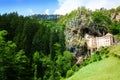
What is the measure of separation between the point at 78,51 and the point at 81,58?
397 centimetres

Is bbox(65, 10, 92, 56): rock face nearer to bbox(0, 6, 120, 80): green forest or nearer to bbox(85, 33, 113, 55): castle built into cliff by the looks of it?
bbox(0, 6, 120, 80): green forest

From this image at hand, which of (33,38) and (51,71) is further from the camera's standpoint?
(33,38)

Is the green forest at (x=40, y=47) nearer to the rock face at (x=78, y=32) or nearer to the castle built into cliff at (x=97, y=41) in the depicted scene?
the rock face at (x=78, y=32)

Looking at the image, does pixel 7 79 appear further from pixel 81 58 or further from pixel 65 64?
pixel 81 58

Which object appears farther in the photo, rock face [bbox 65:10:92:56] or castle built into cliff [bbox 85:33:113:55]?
castle built into cliff [bbox 85:33:113:55]

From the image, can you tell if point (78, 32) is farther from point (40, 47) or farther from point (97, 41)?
point (40, 47)

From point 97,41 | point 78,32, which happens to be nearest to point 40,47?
point 78,32

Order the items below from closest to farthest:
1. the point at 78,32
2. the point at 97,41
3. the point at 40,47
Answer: the point at 40,47 < the point at 78,32 < the point at 97,41

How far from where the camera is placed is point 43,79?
3575 inches

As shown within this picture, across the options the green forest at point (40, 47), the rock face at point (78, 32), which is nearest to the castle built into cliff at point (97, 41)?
the rock face at point (78, 32)

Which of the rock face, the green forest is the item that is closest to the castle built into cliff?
the rock face

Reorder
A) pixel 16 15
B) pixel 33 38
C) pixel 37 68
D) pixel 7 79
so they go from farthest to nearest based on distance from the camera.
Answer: pixel 16 15
pixel 33 38
pixel 37 68
pixel 7 79

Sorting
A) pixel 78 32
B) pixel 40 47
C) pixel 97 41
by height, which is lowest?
pixel 40 47

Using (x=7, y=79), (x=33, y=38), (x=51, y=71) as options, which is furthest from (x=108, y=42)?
(x=7, y=79)
